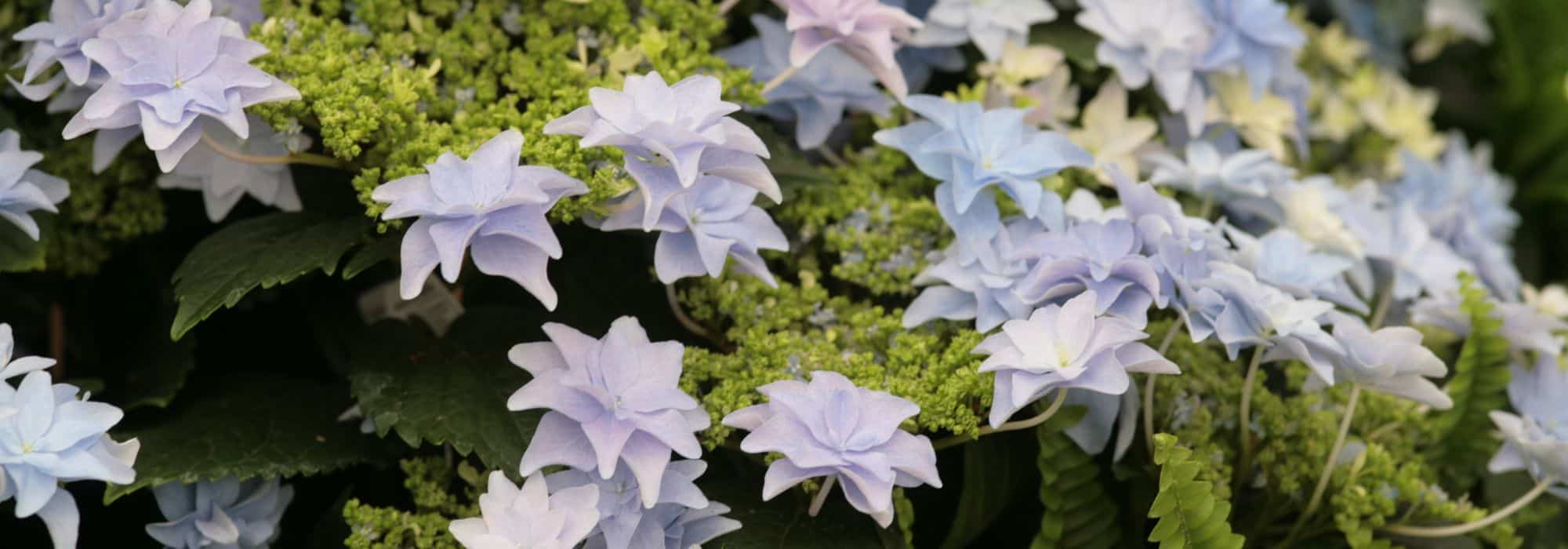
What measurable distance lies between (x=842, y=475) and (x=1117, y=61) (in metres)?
0.49

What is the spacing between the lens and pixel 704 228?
0.78 m

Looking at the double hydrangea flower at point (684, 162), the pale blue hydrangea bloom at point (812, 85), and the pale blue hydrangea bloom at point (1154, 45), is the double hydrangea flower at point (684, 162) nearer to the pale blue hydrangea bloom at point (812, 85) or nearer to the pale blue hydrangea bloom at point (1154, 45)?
the pale blue hydrangea bloom at point (812, 85)

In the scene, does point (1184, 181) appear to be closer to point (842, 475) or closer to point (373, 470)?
point (842, 475)

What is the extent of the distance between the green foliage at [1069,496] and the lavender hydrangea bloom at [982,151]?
0.48 ft

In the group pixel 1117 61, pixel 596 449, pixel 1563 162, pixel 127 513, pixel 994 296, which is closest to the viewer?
pixel 596 449

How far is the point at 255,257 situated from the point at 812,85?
0.40 metres

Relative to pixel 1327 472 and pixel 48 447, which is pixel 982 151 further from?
pixel 48 447

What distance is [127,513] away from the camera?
36.8 inches

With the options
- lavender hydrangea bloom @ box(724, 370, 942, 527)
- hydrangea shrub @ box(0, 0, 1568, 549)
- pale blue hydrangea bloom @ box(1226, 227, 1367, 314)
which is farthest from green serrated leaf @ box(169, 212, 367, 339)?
pale blue hydrangea bloom @ box(1226, 227, 1367, 314)

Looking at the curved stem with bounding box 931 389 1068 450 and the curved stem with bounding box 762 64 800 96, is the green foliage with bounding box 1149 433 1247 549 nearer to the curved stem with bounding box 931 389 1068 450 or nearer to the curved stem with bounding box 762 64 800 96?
the curved stem with bounding box 931 389 1068 450

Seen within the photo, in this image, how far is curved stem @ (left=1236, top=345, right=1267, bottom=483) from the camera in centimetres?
84

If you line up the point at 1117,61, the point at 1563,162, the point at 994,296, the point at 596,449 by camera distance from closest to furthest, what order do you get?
the point at 596,449 → the point at 994,296 → the point at 1117,61 → the point at 1563,162

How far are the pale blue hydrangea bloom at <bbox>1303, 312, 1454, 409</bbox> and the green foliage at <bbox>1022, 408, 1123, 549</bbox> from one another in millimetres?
170

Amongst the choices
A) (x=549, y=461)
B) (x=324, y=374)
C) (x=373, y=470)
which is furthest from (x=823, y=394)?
(x=324, y=374)
